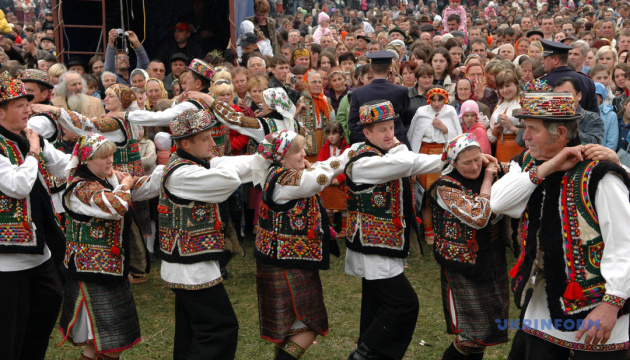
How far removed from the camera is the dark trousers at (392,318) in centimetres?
418

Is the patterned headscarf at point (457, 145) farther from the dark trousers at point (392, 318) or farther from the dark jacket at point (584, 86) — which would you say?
the dark jacket at point (584, 86)

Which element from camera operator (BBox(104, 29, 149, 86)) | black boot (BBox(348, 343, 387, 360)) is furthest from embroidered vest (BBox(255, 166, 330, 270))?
camera operator (BBox(104, 29, 149, 86))

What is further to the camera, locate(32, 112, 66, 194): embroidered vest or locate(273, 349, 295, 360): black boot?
locate(32, 112, 66, 194): embroidered vest

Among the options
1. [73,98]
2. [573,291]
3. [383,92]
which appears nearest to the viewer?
[573,291]

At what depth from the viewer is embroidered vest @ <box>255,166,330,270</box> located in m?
4.07

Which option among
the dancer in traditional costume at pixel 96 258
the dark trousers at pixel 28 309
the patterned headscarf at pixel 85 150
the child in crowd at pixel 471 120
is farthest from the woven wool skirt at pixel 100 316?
the child in crowd at pixel 471 120

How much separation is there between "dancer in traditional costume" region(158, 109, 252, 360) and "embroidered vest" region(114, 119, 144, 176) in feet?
7.33

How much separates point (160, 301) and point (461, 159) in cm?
334

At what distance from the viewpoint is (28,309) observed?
402 cm

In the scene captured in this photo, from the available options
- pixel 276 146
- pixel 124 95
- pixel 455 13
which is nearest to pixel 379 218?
pixel 276 146

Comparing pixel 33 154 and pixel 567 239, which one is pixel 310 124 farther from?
pixel 567 239

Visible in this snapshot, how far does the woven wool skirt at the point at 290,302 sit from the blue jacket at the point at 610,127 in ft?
13.6

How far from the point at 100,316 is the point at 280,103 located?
3121 mm

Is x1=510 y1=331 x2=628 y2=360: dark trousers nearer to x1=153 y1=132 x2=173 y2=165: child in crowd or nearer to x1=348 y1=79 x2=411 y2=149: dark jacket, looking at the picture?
x1=348 y1=79 x2=411 y2=149: dark jacket
